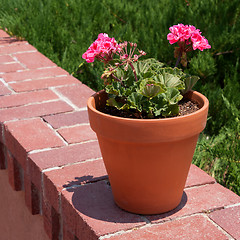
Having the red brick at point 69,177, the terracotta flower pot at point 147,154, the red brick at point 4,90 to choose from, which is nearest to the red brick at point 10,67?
the red brick at point 4,90

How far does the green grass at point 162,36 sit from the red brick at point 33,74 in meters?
0.29

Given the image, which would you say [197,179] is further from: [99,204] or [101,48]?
[101,48]

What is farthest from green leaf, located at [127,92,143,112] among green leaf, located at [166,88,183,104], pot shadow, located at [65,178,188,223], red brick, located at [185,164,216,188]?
red brick, located at [185,164,216,188]

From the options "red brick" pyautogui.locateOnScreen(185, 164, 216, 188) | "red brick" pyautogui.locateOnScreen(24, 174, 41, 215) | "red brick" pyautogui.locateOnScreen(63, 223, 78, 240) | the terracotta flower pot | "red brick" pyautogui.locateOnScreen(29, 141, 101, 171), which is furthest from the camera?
"red brick" pyautogui.locateOnScreen(24, 174, 41, 215)

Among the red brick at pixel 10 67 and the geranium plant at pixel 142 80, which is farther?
the red brick at pixel 10 67

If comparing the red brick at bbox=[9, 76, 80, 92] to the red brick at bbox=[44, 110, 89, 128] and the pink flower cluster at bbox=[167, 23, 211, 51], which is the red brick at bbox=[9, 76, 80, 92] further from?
the pink flower cluster at bbox=[167, 23, 211, 51]

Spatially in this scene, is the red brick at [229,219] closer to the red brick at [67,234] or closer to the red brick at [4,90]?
the red brick at [67,234]

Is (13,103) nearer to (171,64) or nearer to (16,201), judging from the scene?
(16,201)

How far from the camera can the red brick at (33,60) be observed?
3.57 meters

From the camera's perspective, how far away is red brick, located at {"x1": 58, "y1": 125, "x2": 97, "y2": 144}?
2.40 m

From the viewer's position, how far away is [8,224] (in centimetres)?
306

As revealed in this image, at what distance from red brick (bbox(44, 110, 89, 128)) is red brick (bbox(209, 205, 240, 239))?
1041 mm

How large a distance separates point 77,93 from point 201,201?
1.35 metres

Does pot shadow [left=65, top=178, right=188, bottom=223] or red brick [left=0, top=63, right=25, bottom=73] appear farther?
red brick [left=0, top=63, right=25, bottom=73]
